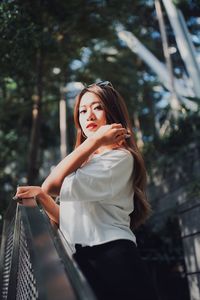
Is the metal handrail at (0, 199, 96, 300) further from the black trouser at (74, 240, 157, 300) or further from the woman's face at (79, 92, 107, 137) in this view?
the woman's face at (79, 92, 107, 137)

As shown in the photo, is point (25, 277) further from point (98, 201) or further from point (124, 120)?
point (124, 120)

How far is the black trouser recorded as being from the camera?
4.61 ft

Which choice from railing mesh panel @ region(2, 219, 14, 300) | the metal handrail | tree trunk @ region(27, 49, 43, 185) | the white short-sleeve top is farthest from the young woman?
tree trunk @ region(27, 49, 43, 185)

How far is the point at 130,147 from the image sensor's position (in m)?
1.84

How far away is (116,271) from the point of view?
1.43 meters

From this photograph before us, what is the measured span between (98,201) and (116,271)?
297mm

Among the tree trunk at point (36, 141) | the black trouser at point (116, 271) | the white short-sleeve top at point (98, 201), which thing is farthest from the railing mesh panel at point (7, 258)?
the tree trunk at point (36, 141)

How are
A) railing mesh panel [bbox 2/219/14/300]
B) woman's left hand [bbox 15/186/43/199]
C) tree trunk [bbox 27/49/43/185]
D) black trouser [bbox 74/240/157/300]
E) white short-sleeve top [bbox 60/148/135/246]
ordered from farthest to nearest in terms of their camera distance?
tree trunk [bbox 27/49/43/185] → railing mesh panel [bbox 2/219/14/300] → woman's left hand [bbox 15/186/43/199] → white short-sleeve top [bbox 60/148/135/246] → black trouser [bbox 74/240/157/300]

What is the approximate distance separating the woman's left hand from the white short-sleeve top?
181 mm

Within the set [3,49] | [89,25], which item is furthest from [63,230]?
[89,25]

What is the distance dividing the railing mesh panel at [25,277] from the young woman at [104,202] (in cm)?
18

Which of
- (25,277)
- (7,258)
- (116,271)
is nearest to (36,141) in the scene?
(7,258)

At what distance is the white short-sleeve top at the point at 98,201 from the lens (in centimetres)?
155

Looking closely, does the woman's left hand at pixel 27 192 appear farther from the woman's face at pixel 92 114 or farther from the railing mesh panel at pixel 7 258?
the railing mesh panel at pixel 7 258
